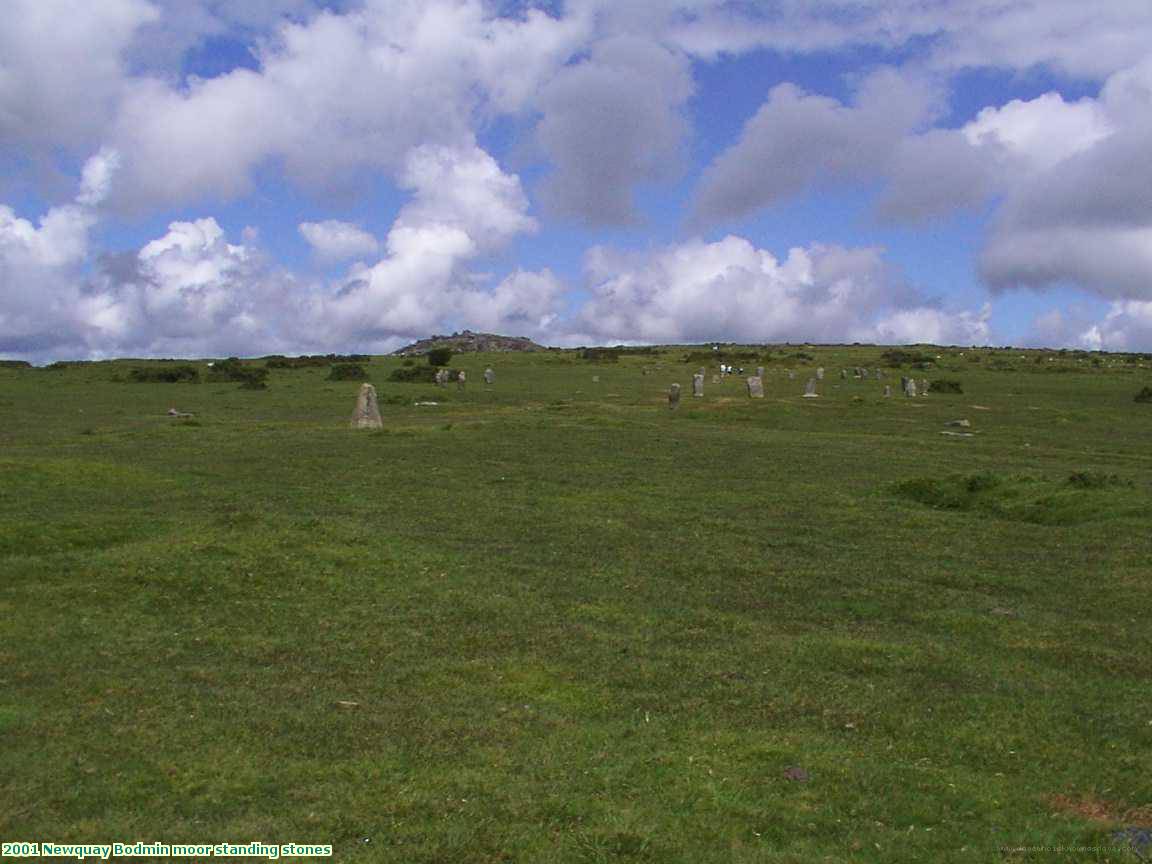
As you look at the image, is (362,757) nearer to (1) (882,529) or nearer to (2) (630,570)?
(2) (630,570)

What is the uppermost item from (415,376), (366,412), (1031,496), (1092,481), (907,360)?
(907,360)

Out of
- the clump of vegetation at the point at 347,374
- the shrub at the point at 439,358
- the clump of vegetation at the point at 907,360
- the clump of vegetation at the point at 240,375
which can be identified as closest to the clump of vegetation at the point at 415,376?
the clump of vegetation at the point at 347,374

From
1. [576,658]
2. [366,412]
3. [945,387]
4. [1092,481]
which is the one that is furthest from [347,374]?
[576,658]

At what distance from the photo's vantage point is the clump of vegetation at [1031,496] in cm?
2031

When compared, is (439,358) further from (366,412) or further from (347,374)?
(366,412)

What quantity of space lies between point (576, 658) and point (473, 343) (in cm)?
14201

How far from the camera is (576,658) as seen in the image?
38.3 ft

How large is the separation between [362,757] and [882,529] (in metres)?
13.4

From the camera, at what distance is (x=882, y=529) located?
19.6 m

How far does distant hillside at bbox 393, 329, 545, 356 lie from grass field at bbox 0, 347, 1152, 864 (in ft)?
398

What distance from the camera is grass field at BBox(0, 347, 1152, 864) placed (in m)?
7.55

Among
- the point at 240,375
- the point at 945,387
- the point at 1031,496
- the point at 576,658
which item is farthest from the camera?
the point at 240,375

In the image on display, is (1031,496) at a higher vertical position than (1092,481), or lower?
lower

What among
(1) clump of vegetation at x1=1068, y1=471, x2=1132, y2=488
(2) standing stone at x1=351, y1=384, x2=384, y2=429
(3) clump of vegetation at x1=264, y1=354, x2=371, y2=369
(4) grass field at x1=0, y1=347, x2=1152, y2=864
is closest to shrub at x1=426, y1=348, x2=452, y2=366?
(3) clump of vegetation at x1=264, y1=354, x2=371, y2=369
